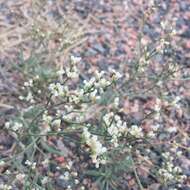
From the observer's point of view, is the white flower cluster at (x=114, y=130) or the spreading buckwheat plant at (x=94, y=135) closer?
the white flower cluster at (x=114, y=130)

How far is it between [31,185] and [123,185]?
2.40 feet

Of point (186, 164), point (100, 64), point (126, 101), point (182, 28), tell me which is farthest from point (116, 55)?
point (186, 164)

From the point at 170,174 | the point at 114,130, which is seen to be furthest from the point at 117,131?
the point at 170,174

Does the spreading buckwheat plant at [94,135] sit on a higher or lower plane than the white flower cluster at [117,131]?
lower

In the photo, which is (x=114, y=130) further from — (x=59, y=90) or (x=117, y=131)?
(x=59, y=90)

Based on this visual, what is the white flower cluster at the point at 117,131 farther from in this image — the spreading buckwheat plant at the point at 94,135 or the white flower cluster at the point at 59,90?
the white flower cluster at the point at 59,90

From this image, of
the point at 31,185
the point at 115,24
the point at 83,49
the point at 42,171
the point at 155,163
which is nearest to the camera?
the point at 31,185

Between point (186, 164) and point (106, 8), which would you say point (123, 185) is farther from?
point (106, 8)

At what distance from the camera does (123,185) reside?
2.75 m

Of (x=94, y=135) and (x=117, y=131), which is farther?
(x=94, y=135)

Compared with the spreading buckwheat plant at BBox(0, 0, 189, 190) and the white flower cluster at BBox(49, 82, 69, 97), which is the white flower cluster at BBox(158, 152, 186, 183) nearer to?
the spreading buckwheat plant at BBox(0, 0, 189, 190)

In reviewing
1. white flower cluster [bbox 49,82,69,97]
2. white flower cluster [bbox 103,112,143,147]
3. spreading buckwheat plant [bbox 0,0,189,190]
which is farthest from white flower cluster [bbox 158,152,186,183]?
white flower cluster [bbox 49,82,69,97]

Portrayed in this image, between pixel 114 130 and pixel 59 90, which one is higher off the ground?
pixel 59 90

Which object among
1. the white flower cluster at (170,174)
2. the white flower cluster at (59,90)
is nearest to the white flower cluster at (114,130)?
the white flower cluster at (59,90)
